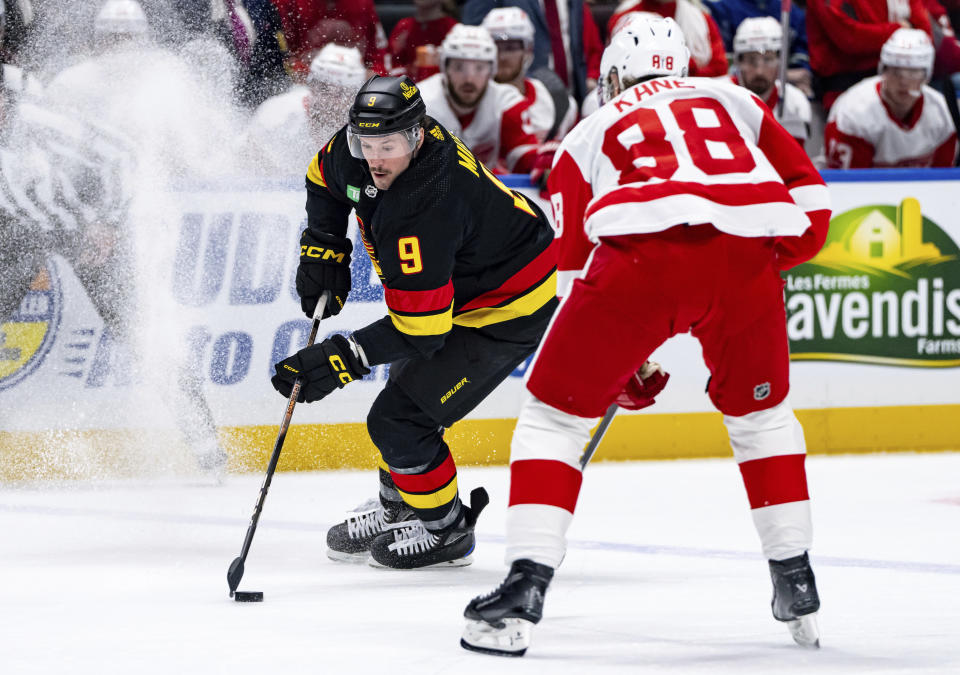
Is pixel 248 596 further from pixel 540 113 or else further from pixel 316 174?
pixel 540 113

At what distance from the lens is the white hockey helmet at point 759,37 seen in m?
6.57

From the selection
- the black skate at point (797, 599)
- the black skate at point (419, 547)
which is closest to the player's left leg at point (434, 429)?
the black skate at point (419, 547)

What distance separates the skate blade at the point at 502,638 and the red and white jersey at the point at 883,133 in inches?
168

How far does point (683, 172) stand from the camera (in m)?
2.70

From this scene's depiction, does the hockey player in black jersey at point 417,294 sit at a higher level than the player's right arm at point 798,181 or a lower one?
lower

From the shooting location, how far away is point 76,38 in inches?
217

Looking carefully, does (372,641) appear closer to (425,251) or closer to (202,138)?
(425,251)

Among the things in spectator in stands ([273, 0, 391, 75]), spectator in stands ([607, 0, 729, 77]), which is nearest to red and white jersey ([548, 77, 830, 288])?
spectator in stands ([273, 0, 391, 75])

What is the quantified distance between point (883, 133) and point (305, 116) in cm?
260

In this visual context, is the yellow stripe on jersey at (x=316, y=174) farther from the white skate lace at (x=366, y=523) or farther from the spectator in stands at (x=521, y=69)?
the spectator in stands at (x=521, y=69)

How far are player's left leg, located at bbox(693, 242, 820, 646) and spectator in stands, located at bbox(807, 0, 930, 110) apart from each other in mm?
4471

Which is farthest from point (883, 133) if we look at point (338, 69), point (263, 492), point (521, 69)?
point (263, 492)

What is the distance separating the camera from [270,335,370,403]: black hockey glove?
133 inches

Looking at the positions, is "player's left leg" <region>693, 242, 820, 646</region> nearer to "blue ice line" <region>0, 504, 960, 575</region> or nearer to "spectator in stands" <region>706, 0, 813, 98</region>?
"blue ice line" <region>0, 504, 960, 575</region>
